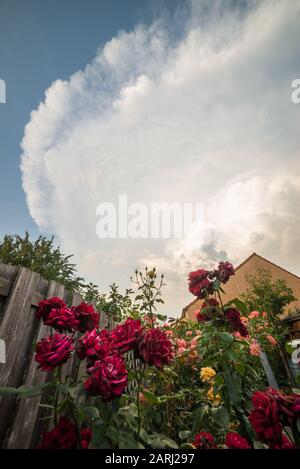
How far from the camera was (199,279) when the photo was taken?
1724mm

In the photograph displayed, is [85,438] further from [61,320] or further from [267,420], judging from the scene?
[267,420]

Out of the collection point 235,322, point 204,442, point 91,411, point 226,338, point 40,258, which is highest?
point 40,258

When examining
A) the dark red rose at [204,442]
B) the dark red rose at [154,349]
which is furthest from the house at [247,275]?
the dark red rose at [154,349]

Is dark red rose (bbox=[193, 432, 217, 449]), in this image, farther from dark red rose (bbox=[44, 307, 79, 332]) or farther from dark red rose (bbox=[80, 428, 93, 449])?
dark red rose (bbox=[44, 307, 79, 332])

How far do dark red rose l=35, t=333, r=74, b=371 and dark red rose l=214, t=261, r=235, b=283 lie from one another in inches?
44.3

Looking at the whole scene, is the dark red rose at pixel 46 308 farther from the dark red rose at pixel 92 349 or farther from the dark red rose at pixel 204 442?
the dark red rose at pixel 204 442

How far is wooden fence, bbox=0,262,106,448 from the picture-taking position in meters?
1.40

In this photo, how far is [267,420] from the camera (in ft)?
2.99

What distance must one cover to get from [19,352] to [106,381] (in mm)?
1031

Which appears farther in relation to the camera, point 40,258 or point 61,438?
point 40,258

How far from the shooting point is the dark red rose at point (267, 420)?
876mm

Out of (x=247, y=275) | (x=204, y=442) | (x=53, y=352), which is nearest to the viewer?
(x=53, y=352)

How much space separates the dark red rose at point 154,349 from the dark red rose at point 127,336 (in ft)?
0.13

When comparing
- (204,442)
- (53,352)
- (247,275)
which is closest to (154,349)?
(53,352)
